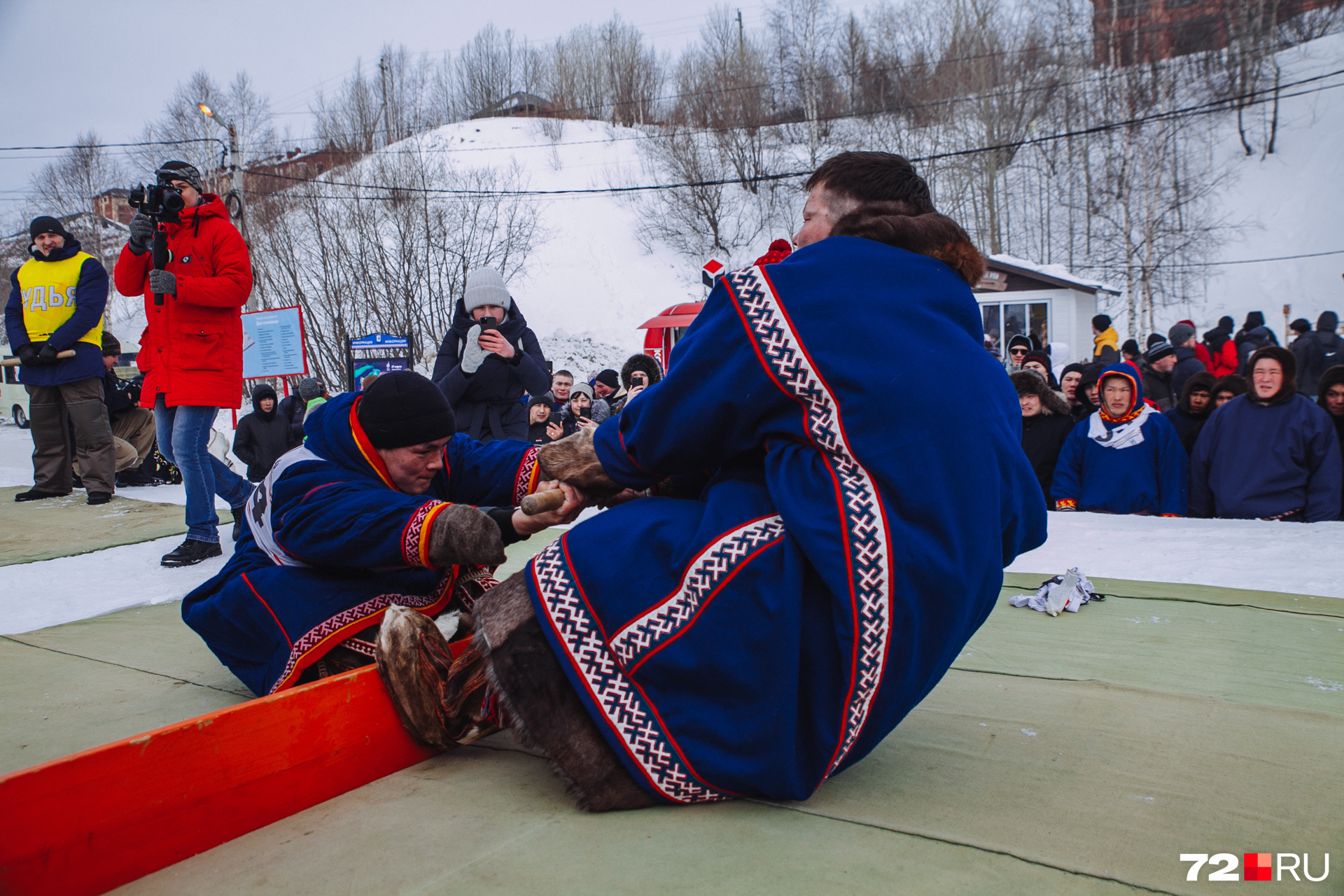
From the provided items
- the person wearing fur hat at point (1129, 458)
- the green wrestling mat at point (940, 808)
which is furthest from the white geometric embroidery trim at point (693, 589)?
the person wearing fur hat at point (1129, 458)

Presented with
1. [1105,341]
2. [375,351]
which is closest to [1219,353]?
[1105,341]

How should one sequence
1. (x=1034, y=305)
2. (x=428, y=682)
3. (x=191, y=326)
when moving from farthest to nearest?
(x=1034, y=305)
(x=191, y=326)
(x=428, y=682)

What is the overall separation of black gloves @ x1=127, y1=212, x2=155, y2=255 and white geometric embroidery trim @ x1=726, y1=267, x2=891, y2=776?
11.7ft

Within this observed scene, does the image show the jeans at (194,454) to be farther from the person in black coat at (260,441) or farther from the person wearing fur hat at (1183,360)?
the person wearing fur hat at (1183,360)

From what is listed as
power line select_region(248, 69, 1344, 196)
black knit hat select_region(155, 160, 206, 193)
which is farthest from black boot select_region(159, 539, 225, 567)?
power line select_region(248, 69, 1344, 196)

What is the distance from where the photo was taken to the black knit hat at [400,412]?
2188mm

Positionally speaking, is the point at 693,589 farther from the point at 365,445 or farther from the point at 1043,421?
the point at 1043,421

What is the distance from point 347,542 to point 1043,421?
510cm

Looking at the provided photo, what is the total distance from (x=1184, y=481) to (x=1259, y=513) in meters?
0.49

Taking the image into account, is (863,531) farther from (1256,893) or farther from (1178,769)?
(1178,769)

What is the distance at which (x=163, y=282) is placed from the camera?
3.99 metres

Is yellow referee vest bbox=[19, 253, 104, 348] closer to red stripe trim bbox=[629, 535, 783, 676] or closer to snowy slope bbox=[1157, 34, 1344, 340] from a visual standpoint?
red stripe trim bbox=[629, 535, 783, 676]

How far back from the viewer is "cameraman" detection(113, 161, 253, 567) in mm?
4055

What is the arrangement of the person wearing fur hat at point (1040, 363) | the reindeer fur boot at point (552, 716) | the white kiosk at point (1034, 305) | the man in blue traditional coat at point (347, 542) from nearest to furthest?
1. the reindeer fur boot at point (552, 716)
2. the man in blue traditional coat at point (347, 542)
3. the person wearing fur hat at point (1040, 363)
4. the white kiosk at point (1034, 305)
